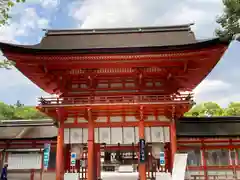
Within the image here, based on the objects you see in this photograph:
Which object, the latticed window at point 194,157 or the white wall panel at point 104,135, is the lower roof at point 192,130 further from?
the white wall panel at point 104,135

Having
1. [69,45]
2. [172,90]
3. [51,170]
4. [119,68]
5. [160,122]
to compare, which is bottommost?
[51,170]

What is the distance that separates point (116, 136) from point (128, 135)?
0.62 m

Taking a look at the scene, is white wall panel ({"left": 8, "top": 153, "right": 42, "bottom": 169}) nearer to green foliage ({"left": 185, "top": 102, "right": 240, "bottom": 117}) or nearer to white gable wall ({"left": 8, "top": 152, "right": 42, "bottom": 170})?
white gable wall ({"left": 8, "top": 152, "right": 42, "bottom": 170})

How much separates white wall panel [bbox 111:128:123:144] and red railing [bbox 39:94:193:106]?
158 centimetres

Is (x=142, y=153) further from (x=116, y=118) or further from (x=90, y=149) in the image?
(x=90, y=149)

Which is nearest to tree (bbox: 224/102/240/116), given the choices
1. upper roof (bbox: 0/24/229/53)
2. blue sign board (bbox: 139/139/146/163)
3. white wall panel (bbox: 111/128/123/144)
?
upper roof (bbox: 0/24/229/53)

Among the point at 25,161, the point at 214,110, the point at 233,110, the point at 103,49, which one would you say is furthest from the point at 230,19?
the point at 214,110

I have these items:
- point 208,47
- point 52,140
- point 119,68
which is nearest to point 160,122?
point 119,68

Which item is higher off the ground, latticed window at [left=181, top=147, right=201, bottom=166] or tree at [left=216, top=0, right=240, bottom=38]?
tree at [left=216, top=0, right=240, bottom=38]

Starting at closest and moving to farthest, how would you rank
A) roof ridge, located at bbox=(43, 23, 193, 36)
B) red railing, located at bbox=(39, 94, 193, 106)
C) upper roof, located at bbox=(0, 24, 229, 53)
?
1. red railing, located at bbox=(39, 94, 193, 106)
2. upper roof, located at bbox=(0, 24, 229, 53)
3. roof ridge, located at bbox=(43, 23, 193, 36)

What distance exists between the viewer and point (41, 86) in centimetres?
1627

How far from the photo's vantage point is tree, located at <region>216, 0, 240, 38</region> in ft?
33.5

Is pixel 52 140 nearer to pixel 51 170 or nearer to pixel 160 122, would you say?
pixel 51 170

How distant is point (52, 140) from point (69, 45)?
5434 mm
